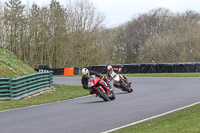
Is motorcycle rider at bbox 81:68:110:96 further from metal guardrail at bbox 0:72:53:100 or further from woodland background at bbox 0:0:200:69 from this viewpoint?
woodland background at bbox 0:0:200:69

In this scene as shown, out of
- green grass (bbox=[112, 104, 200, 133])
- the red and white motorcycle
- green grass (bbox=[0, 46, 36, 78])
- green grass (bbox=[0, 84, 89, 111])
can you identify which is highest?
green grass (bbox=[0, 46, 36, 78])

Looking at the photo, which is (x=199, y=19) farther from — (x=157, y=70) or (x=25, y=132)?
(x=25, y=132)

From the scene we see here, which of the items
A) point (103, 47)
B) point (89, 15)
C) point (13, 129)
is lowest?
point (13, 129)

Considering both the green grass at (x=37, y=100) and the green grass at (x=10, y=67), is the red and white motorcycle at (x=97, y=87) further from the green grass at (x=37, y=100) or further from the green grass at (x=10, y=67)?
the green grass at (x=10, y=67)

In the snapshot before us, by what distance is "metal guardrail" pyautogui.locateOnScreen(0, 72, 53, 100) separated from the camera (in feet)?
56.6

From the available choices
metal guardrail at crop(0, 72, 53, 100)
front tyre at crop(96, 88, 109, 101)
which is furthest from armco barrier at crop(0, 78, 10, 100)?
Answer: front tyre at crop(96, 88, 109, 101)

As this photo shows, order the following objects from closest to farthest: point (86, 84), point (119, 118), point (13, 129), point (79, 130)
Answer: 1. point (79, 130)
2. point (13, 129)
3. point (119, 118)
4. point (86, 84)

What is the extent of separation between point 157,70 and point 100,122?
32403 millimetres

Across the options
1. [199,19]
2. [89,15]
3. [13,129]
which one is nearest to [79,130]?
[13,129]

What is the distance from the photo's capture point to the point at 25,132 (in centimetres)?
821

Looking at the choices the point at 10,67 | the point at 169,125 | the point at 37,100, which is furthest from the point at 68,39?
the point at 169,125

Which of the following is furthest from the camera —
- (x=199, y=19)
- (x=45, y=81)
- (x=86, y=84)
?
(x=199, y=19)

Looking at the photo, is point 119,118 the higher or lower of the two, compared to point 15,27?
lower

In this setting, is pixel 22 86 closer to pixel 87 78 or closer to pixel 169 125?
pixel 87 78
